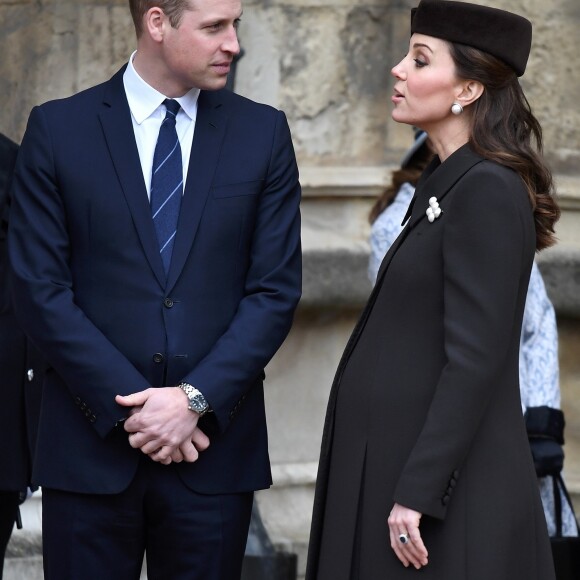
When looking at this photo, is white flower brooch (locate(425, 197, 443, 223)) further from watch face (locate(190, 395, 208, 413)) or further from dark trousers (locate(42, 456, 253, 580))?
dark trousers (locate(42, 456, 253, 580))

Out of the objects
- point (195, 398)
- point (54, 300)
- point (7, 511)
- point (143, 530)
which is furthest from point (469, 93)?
point (7, 511)

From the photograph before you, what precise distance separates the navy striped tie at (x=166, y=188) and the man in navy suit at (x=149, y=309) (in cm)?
1

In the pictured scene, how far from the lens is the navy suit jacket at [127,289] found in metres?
3.23

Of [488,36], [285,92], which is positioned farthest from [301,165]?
[488,36]

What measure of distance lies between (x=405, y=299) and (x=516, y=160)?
1.17ft

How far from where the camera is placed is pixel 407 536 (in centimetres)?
288

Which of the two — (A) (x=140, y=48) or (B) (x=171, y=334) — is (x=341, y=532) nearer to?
(B) (x=171, y=334)

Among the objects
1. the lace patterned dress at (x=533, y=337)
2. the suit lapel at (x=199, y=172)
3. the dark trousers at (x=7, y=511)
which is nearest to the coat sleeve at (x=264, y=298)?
the suit lapel at (x=199, y=172)

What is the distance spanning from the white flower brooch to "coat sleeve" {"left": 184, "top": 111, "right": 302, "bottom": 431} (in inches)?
18.9

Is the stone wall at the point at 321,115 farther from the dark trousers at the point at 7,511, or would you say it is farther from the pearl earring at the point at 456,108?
the pearl earring at the point at 456,108

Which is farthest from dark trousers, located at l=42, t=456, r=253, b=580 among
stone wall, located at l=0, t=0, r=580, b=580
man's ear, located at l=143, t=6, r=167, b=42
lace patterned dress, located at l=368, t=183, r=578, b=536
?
stone wall, located at l=0, t=0, r=580, b=580

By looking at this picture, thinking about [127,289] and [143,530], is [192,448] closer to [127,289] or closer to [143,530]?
[143,530]

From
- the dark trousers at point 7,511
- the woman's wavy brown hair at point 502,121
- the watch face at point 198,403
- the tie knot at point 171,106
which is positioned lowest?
the dark trousers at point 7,511

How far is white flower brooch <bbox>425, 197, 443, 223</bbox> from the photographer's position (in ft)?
9.77
